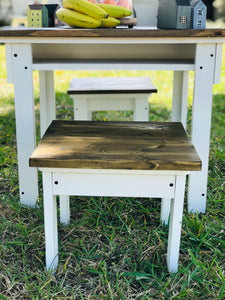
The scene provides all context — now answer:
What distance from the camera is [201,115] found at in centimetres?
192

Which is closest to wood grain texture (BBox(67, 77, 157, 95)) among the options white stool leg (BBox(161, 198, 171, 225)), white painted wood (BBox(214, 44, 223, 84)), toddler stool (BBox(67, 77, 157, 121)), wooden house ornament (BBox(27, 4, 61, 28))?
Answer: toddler stool (BBox(67, 77, 157, 121))

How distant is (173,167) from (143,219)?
2.12 feet

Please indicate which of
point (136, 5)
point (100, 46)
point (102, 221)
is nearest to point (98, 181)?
point (102, 221)

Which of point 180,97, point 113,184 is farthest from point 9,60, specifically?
point 180,97

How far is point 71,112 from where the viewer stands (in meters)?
3.70

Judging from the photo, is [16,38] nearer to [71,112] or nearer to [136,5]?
[136,5]

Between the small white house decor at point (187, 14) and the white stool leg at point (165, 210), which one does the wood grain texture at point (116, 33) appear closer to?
the small white house decor at point (187, 14)

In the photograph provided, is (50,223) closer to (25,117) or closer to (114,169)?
(114,169)

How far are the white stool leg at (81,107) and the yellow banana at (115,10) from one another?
81 centimetres

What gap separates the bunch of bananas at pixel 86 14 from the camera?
1797mm

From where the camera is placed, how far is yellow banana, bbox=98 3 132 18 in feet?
6.18

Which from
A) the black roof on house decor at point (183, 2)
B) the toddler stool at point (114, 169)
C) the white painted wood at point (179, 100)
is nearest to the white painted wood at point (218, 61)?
the black roof on house decor at point (183, 2)

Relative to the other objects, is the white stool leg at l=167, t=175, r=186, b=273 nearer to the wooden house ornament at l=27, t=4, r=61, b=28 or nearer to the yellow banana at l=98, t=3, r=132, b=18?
the yellow banana at l=98, t=3, r=132, b=18

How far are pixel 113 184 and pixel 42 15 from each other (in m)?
0.93
